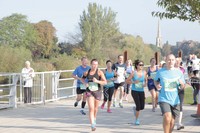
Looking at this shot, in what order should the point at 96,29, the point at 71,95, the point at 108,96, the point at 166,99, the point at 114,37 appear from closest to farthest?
the point at 166,99
the point at 108,96
the point at 71,95
the point at 96,29
the point at 114,37

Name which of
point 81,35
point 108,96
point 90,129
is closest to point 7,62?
point 81,35

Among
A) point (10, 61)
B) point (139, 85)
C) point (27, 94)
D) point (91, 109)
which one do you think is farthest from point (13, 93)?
point (10, 61)

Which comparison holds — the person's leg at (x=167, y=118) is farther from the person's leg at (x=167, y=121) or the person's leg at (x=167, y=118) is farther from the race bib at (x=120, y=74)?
the race bib at (x=120, y=74)

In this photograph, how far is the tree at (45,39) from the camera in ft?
249

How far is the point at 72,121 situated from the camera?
1034 centimetres

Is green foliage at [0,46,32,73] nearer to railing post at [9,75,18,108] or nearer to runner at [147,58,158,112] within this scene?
railing post at [9,75,18,108]

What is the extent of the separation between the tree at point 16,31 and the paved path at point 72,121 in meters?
58.3

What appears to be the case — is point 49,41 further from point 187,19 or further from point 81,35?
point 187,19

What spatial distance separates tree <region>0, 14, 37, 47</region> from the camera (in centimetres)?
6969

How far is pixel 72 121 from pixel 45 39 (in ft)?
235

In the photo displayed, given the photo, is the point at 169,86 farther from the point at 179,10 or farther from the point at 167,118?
the point at 179,10

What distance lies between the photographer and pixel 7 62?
43.6 m

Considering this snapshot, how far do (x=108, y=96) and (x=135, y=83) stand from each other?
2473 mm

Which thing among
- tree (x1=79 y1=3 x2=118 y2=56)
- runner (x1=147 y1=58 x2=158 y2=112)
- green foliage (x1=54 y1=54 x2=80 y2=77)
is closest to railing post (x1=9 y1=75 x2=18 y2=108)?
runner (x1=147 y1=58 x2=158 y2=112)
